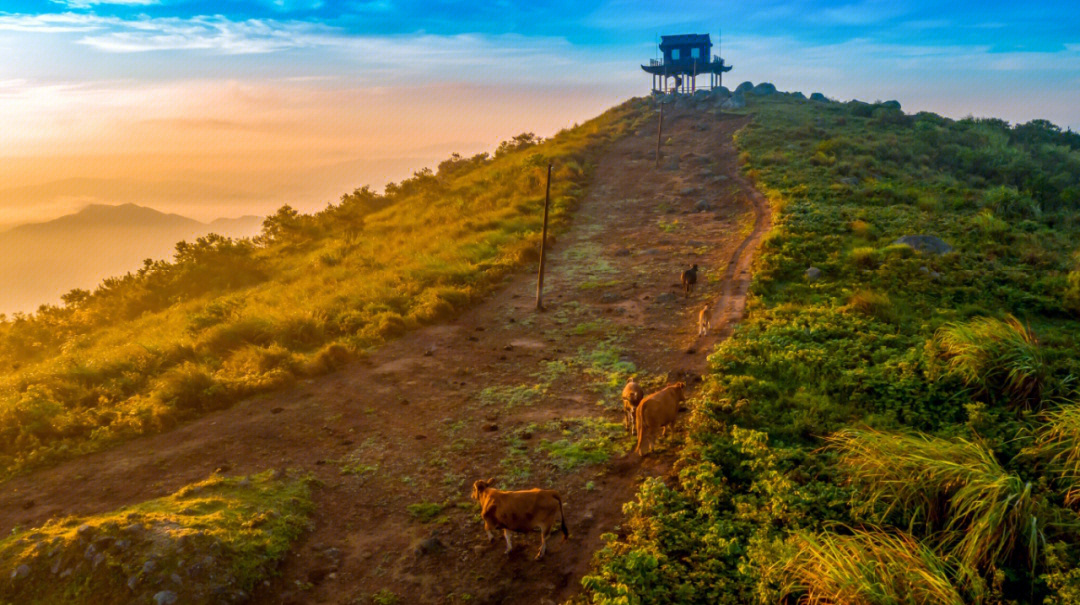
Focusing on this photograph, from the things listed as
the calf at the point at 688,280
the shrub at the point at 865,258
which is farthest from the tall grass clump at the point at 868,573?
the shrub at the point at 865,258

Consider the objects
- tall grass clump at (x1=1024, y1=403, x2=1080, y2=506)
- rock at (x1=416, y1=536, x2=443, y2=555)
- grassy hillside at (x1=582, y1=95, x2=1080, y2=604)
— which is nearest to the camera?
grassy hillside at (x1=582, y1=95, x2=1080, y2=604)

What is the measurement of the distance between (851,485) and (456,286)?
48.7ft

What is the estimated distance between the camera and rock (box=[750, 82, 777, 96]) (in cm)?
7589

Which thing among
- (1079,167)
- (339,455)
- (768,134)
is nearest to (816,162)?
(768,134)

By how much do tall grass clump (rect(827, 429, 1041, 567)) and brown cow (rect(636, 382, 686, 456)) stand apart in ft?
8.92

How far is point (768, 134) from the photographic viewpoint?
45.9m

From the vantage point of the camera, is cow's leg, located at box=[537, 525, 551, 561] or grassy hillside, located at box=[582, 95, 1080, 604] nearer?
grassy hillside, located at box=[582, 95, 1080, 604]

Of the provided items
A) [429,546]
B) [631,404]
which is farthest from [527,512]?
[631,404]

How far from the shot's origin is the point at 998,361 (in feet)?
35.2

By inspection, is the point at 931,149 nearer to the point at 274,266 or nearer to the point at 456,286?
the point at 456,286

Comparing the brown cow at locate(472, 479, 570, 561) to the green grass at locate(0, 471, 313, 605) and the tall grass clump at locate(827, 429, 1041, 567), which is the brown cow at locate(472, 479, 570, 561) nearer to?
the green grass at locate(0, 471, 313, 605)

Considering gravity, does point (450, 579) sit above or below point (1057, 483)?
below

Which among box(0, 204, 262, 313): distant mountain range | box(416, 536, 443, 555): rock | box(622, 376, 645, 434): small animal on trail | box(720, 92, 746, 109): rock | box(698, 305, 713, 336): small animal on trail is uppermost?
box(720, 92, 746, 109): rock

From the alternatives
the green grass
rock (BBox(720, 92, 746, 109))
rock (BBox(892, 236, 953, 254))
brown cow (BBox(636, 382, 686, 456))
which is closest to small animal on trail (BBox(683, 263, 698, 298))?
rock (BBox(892, 236, 953, 254))
